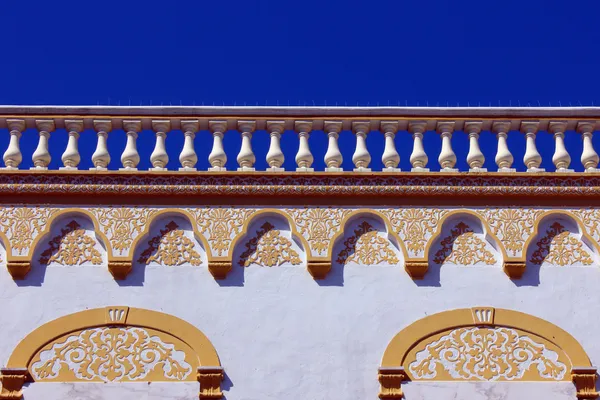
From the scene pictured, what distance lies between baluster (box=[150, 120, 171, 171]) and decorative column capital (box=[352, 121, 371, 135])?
138cm

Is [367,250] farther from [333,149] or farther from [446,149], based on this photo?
[446,149]

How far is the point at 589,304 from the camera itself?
878cm

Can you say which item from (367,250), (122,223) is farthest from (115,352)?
(367,250)

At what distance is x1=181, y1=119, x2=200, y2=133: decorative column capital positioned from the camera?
9.27 m

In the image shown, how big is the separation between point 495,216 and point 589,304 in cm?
91

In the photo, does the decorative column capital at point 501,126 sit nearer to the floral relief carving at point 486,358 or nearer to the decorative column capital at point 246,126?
the floral relief carving at point 486,358

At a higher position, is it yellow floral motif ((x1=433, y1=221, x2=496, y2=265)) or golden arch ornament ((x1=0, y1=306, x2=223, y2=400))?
yellow floral motif ((x1=433, y1=221, x2=496, y2=265))

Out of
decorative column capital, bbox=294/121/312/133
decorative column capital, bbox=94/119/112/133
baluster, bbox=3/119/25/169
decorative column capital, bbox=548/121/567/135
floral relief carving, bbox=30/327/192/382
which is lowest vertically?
floral relief carving, bbox=30/327/192/382

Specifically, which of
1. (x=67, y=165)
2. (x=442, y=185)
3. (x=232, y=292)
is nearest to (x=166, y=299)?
(x=232, y=292)

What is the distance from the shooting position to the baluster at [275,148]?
9.15 m

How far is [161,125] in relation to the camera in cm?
927

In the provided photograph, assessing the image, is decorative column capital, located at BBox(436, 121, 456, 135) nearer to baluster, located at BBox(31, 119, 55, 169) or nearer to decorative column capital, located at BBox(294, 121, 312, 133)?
decorative column capital, located at BBox(294, 121, 312, 133)

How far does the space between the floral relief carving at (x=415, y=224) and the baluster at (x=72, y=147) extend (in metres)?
2.29

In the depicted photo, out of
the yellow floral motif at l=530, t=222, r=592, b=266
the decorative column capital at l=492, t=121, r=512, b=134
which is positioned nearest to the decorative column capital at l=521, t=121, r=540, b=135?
the decorative column capital at l=492, t=121, r=512, b=134
